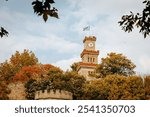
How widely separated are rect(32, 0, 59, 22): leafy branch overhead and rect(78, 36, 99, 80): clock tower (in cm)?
9200

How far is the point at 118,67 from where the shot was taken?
76312 mm

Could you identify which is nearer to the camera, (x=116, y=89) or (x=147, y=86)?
(x=116, y=89)

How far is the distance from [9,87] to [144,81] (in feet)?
61.4

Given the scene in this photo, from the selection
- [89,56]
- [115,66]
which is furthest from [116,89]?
[89,56]

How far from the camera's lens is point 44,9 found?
739cm

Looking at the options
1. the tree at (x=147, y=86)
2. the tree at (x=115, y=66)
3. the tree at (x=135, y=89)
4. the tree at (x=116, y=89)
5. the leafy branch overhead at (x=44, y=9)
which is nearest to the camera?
the leafy branch overhead at (x=44, y=9)

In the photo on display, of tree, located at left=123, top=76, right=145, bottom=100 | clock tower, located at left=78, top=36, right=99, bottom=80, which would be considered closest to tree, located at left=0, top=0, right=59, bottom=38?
tree, located at left=123, top=76, right=145, bottom=100

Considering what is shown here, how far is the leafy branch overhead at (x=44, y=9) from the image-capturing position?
7.34m

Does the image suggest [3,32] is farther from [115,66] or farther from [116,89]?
[115,66]

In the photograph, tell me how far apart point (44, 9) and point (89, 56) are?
331 feet

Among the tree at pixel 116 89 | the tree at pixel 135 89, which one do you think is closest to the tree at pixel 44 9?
the tree at pixel 116 89

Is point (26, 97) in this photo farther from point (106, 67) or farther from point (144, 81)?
point (106, 67)

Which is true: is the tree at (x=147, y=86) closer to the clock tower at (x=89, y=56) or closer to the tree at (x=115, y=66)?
the tree at (x=115, y=66)

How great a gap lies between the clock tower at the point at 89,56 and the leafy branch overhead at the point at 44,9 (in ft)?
302
